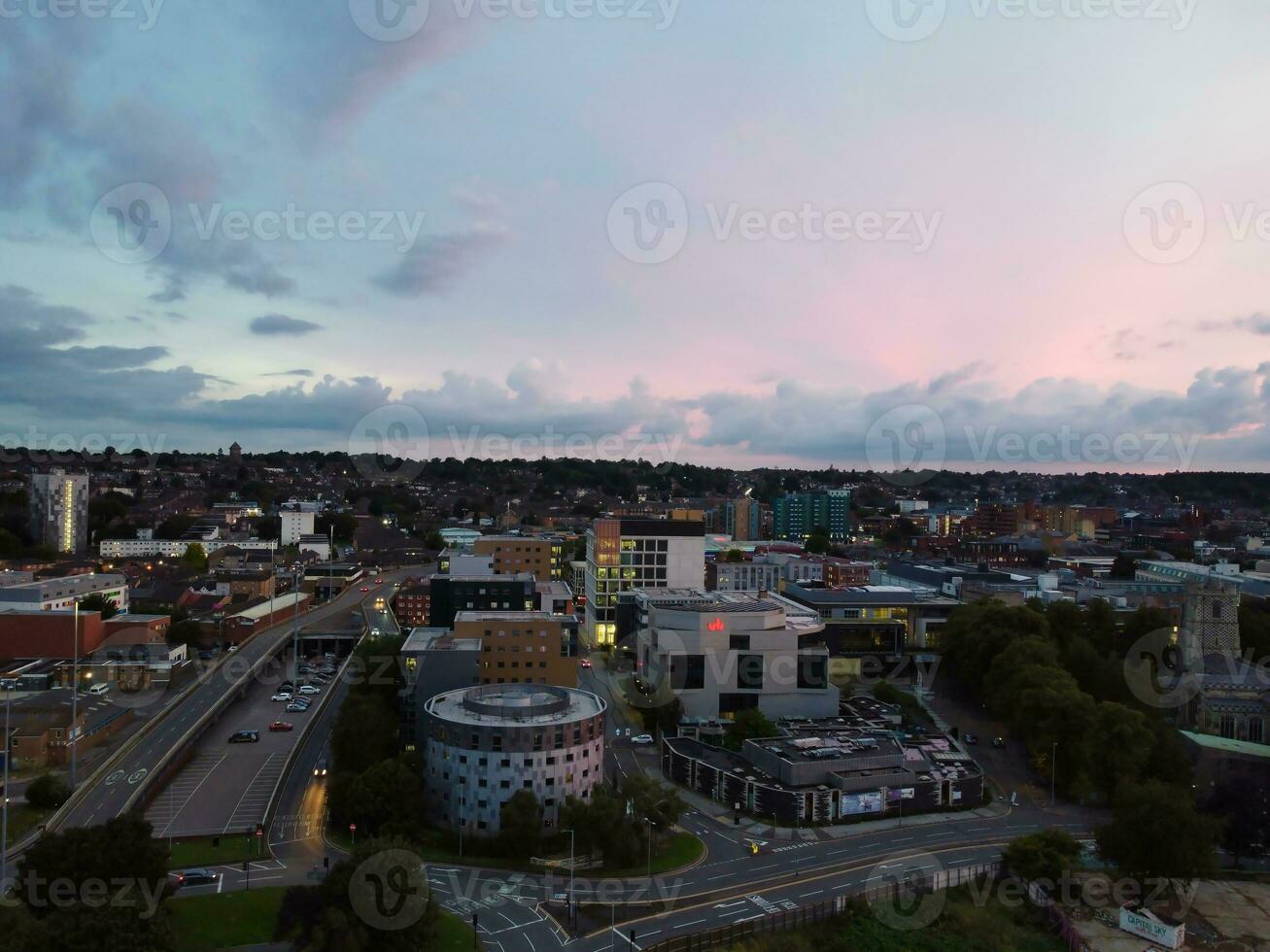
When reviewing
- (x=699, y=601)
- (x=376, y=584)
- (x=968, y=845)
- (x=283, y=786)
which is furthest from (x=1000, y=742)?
(x=376, y=584)

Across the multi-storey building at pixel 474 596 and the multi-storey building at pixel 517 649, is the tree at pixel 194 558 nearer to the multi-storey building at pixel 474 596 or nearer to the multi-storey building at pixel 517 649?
the multi-storey building at pixel 474 596

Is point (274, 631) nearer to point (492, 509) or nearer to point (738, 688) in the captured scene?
point (738, 688)

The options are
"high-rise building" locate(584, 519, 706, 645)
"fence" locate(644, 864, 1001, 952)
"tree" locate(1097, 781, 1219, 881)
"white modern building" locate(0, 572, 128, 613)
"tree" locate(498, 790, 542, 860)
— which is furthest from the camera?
"high-rise building" locate(584, 519, 706, 645)

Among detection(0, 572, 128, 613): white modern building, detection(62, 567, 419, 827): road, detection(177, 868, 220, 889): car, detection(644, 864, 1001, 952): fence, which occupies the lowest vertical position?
detection(644, 864, 1001, 952): fence

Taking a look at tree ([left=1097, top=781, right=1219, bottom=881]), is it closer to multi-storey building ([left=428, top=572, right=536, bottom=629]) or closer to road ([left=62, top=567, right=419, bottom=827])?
road ([left=62, top=567, right=419, bottom=827])

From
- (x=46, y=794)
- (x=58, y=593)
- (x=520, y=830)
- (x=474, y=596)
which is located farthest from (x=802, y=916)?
(x=58, y=593)

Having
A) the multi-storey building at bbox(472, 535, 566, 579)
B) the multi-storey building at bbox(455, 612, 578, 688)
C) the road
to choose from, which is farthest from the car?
the multi-storey building at bbox(472, 535, 566, 579)

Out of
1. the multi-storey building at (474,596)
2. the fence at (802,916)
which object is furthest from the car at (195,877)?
the multi-storey building at (474,596)
